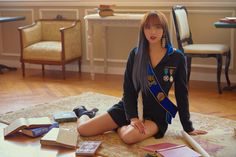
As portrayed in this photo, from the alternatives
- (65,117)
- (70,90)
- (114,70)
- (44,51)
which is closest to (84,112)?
(65,117)

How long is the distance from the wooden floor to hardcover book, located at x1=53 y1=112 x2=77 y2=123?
565mm

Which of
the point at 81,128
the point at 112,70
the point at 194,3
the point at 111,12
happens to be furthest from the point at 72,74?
the point at 81,128

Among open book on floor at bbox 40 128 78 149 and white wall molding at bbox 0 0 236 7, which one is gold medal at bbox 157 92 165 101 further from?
white wall molding at bbox 0 0 236 7

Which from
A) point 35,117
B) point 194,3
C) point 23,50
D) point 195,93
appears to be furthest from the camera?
point 23,50

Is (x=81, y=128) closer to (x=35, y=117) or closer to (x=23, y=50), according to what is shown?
(x=35, y=117)

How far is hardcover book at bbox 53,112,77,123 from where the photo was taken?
3.13m

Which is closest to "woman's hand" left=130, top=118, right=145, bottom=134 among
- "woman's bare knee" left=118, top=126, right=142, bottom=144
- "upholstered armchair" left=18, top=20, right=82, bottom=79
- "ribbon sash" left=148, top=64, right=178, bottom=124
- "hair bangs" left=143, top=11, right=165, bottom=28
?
"woman's bare knee" left=118, top=126, right=142, bottom=144

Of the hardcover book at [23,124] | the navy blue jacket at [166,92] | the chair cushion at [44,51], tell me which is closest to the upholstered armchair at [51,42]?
the chair cushion at [44,51]

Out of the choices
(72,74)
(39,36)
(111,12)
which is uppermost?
(111,12)

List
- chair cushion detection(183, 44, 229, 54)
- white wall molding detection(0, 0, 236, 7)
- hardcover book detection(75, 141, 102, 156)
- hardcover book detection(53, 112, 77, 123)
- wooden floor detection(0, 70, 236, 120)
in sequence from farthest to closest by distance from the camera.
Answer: white wall molding detection(0, 0, 236, 7)
chair cushion detection(183, 44, 229, 54)
wooden floor detection(0, 70, 236, 120)
hardcover book detection(53, 112, 77, 123)
hardcover book detection(75, 141, 102, 156)

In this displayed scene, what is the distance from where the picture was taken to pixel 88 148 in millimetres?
2539

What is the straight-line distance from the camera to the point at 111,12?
4.56 metres

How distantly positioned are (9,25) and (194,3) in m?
2.59

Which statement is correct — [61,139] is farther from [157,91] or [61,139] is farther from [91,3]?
[91,3]
